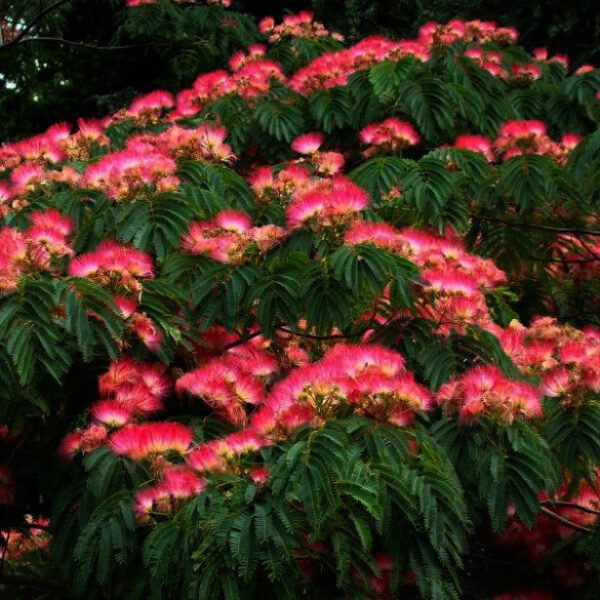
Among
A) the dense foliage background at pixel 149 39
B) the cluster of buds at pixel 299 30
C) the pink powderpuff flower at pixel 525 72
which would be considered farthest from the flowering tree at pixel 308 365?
the dense foliage background at pixel 149 39

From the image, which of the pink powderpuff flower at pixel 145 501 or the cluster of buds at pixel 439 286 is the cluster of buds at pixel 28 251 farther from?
the cluster of buds at pixel 439 286

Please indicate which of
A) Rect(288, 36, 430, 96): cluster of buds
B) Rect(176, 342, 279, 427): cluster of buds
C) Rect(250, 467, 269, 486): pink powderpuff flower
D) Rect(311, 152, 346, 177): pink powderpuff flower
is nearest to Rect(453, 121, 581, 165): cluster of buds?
Rect(311, 152, 346, 177): pink powderpuff flower

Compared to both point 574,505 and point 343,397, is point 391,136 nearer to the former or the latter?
point 574,505

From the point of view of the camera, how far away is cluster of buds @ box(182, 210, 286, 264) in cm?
359

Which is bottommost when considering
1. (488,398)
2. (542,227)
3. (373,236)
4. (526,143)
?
(542,227)

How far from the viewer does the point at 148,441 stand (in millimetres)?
3107

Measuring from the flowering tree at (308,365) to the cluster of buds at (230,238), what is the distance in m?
0.01

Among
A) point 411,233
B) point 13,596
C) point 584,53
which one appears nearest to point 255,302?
point 411,233

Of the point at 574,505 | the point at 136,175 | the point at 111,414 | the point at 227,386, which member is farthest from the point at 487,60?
the point at 111,414

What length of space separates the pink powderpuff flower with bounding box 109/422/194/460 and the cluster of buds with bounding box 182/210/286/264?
746mm

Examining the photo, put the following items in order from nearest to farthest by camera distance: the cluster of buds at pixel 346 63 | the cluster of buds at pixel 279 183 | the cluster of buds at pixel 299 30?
the cluster of buds at pixel 279 183 < the cluster of buds at pixel 346 63 < the cluster of buds at pixel 299 30

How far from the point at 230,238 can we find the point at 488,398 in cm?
120

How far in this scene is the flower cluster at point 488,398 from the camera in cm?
300

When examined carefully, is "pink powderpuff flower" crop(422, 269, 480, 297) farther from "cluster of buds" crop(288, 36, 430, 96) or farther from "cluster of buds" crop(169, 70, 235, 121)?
"cluster of buds" crop(169, 70, 235, 121)
